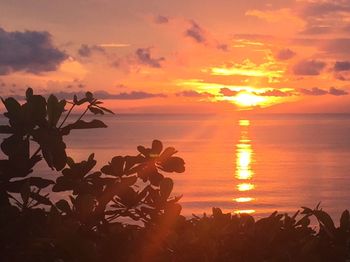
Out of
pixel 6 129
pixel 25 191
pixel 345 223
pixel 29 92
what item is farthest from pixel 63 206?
pixel 345 223

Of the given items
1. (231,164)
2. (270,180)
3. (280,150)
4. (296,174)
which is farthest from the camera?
(280,150)

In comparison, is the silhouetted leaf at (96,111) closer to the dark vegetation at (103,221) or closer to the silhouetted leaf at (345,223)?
the dark vegetation at (103,221)

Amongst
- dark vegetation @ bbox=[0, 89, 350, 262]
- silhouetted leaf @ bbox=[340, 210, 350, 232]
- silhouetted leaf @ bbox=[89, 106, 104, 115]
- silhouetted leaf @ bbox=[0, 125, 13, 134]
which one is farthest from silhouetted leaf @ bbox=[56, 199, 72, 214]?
silhouetted leaf @ bbox=[340, 210, 350, 232]

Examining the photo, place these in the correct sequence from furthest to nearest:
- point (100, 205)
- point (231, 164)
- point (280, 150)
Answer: point (280, 150) < point (231, 164) < point (100, 205)

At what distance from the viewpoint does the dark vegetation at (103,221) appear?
3.37 metres

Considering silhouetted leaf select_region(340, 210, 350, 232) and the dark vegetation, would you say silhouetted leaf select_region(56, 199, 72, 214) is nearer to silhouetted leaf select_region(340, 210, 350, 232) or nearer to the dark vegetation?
the dark vegetation

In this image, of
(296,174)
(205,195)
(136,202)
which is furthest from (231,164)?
(136,202)

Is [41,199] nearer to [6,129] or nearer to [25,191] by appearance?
[25,191]

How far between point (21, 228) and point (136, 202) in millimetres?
720

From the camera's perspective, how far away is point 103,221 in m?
3.61

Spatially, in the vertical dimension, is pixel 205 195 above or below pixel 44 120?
below

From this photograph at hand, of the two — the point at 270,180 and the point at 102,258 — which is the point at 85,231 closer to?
the point at 102,258

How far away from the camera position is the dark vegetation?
3.37 meters

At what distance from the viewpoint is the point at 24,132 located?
3422 mm
